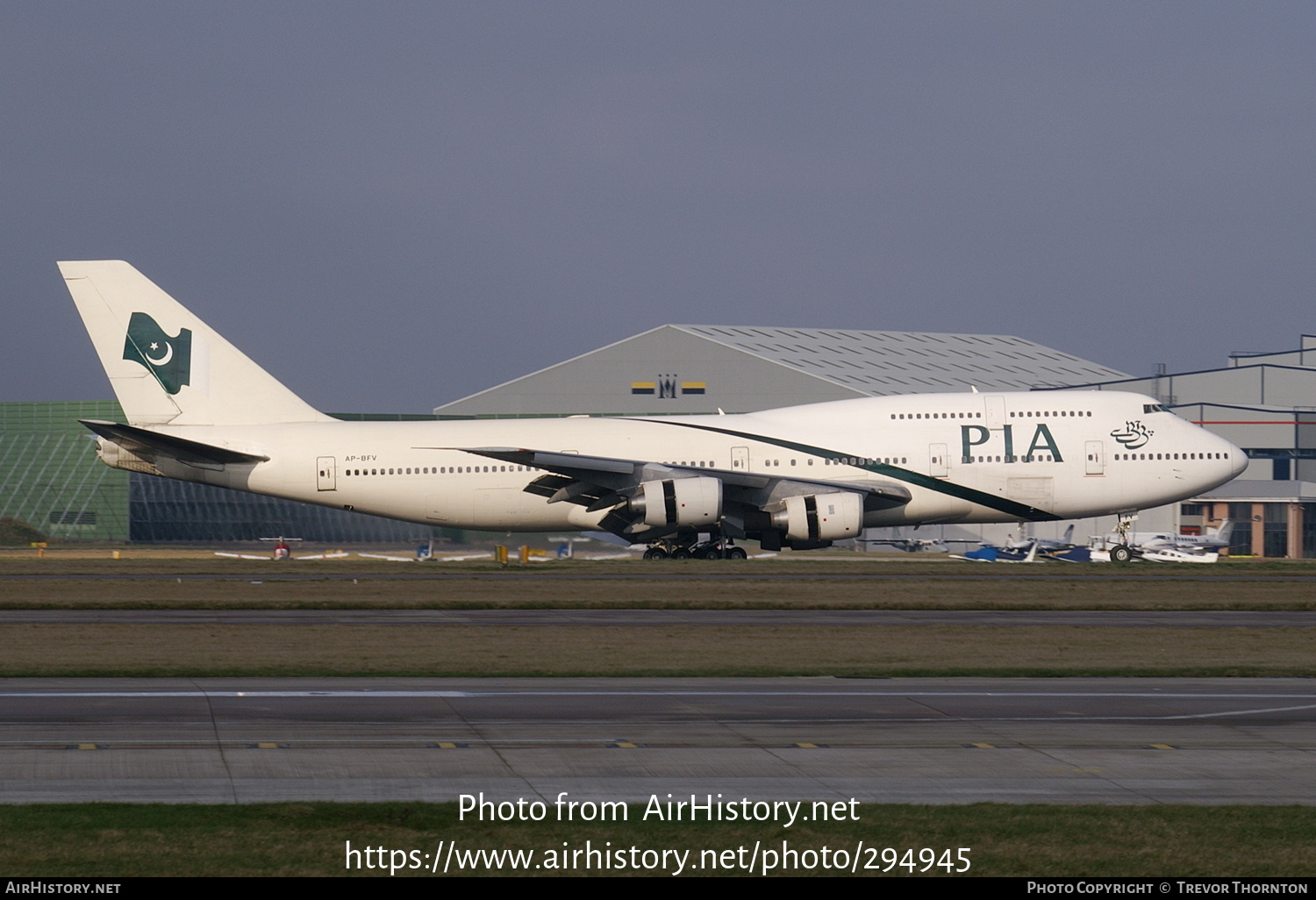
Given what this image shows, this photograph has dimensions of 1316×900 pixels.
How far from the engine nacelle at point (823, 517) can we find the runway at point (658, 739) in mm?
22243

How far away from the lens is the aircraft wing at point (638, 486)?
43188mm

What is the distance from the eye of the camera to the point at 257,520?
223 feet

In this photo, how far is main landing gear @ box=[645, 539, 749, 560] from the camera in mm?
46031

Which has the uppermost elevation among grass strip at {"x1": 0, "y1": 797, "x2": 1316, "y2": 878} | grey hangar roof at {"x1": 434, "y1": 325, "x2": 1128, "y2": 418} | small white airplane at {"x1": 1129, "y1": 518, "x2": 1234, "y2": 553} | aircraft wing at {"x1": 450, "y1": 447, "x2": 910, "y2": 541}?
grey hangar roof at {"x1": 434, "y1": 325, "x2": 1128, "y2": 418}

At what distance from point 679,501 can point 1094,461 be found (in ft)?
43.9

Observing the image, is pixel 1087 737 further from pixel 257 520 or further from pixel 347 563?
pixel 257 520

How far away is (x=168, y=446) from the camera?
43562 millimetres

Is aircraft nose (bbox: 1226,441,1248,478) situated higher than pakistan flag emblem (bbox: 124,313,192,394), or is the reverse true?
pakistan flag emblem (bbox: 124,313,192,394)

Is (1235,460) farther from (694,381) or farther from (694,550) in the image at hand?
(694,381)

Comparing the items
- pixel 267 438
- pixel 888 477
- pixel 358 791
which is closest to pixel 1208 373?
pixel 888 477

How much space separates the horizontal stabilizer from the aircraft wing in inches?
277

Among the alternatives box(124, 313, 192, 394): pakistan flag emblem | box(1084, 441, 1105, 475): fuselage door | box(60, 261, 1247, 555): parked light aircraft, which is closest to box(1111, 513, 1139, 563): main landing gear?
box(60, 261, 1247, 555): parked light aircraft

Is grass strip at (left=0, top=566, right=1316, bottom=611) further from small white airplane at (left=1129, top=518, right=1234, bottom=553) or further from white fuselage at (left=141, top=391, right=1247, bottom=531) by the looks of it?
small white airplane at (left=1129, top=518, right=1234, bottom=553)

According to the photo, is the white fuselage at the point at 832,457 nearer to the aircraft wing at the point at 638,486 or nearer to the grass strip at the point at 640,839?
the aircraft wing at the point at 638,486
